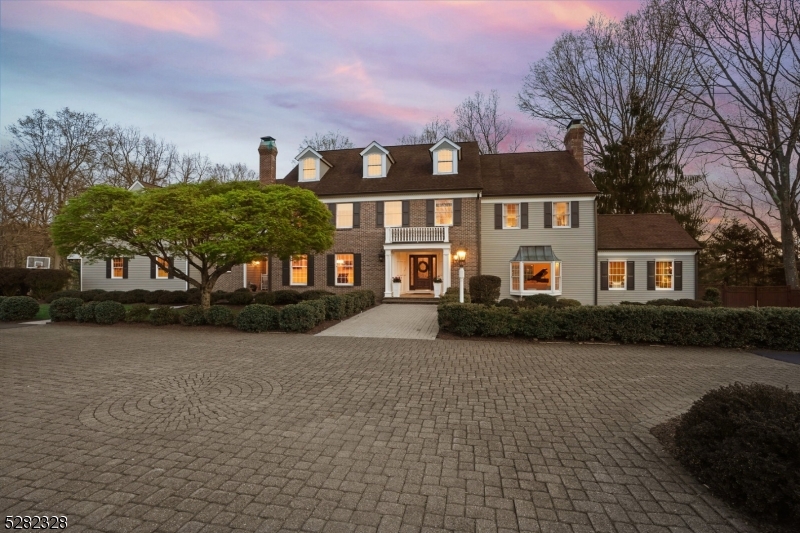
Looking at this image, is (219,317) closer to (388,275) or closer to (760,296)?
(388,275)

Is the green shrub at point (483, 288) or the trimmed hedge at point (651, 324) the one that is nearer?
the trimmed hedge at point (651, 324)

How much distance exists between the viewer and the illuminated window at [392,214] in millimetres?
20938

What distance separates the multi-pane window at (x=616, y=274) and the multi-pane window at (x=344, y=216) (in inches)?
552

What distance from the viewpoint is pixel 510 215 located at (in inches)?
819

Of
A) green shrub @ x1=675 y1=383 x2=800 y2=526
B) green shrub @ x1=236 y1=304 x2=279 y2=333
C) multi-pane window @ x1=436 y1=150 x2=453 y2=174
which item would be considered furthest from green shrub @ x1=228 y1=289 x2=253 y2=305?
green shrub @ x1=675 y1=383 x2=800 y2=526

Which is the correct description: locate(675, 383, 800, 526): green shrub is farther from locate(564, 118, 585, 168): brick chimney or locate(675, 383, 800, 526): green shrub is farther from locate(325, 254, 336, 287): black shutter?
locate(564, 118, 585, 168): brick chimney

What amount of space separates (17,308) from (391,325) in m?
13.7

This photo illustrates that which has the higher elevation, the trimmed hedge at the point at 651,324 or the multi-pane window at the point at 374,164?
the multi-pane window at the point at 374,164

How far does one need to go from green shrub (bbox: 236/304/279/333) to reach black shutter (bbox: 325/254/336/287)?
961 cm

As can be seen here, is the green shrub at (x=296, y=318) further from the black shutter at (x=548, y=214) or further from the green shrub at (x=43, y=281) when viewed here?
the green shrub at (x=43, y=281)

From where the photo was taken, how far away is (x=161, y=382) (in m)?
6.17

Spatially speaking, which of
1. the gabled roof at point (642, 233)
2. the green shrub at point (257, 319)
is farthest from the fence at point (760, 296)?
the green shrub at point (257, 319)

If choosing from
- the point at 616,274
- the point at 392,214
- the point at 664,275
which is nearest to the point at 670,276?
the point at 664,275

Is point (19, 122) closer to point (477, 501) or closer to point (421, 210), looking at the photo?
point (421, 210)
